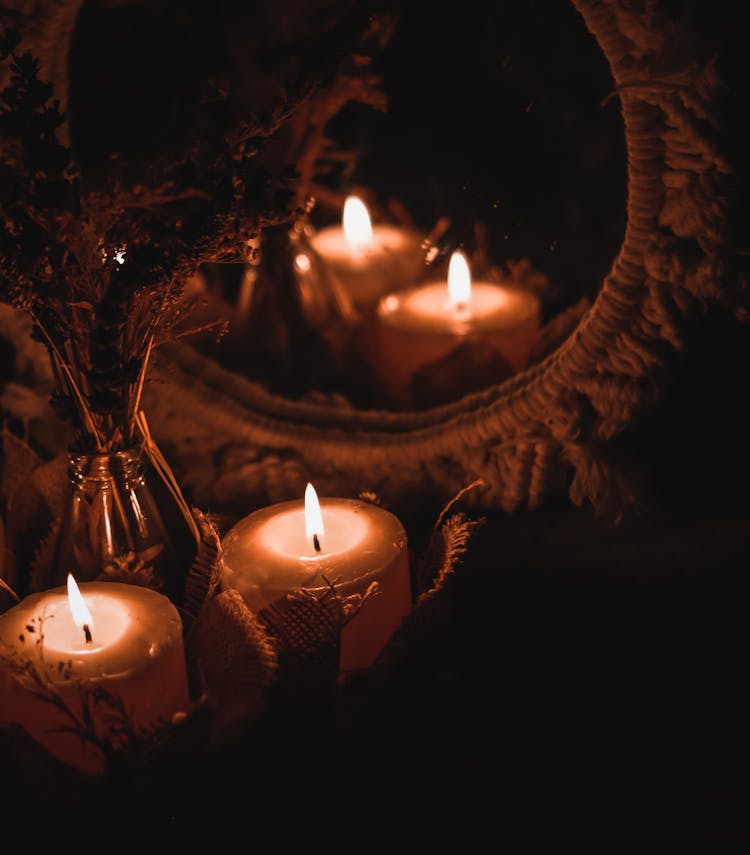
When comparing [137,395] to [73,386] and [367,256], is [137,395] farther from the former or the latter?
[367,256]

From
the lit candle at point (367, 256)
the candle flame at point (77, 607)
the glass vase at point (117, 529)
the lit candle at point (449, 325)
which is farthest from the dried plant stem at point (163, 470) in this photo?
the lit candle at point (367, 256)

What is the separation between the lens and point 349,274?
1110mm

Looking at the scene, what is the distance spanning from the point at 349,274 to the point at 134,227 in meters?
0.52

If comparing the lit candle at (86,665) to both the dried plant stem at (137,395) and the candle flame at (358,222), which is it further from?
the candle flame at (358,222)

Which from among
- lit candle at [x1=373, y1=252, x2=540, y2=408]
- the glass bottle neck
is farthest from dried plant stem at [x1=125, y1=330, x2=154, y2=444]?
lit candle at [x1=373, y1=252, x2=540, y2=408]

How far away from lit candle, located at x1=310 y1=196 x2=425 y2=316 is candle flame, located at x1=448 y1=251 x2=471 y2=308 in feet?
0.23

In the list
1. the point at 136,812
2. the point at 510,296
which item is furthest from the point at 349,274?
the point at 136,812

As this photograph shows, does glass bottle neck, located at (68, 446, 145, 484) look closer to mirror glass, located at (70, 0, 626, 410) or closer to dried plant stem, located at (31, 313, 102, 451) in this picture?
dried plant stem, located at (31, 313, 102, 451)

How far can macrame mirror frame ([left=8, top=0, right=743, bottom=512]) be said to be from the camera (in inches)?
24.9

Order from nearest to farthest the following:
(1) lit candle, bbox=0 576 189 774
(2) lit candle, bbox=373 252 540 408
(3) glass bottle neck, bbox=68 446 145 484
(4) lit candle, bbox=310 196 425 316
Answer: (1) lit candle, bbox=0 576 189 774, (3) glass bottle neck, bbox=68 446 145 484, (2) lit candle, bbox=373 252 540 408, (4) lit candle, bbox=310 196 425 316

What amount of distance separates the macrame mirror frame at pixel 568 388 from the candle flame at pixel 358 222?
0.81 ft

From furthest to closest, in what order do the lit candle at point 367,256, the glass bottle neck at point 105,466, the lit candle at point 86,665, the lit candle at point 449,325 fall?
the lit candle at point 367,256 → the lit candle at point 449,325 → the glass bottle neck at point 105,466 → the lit candle at point 86,665

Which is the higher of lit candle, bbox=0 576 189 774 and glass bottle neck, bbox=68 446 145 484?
glass bottle neck, bbox=68 446 145 484

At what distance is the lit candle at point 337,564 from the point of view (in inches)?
25.9
